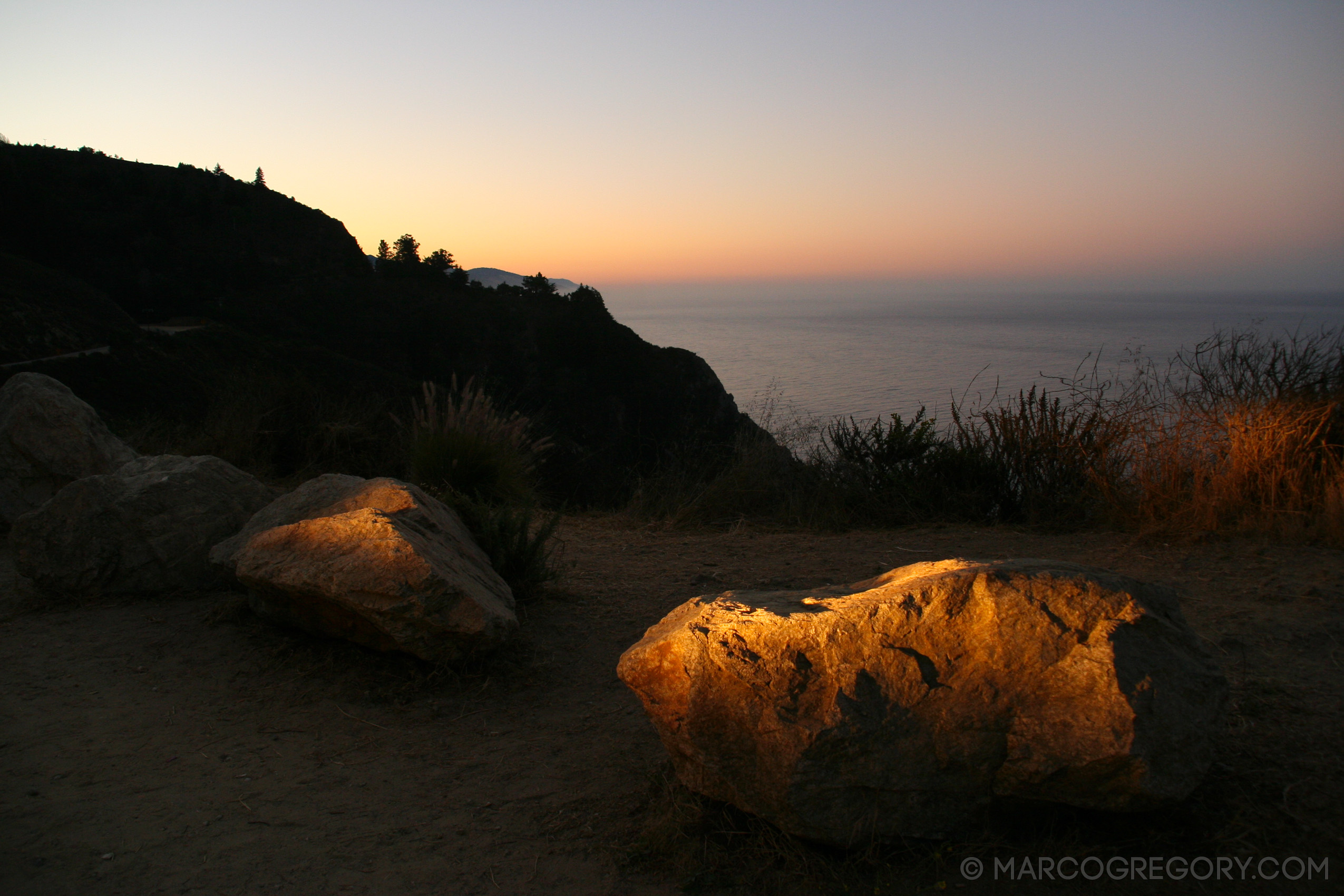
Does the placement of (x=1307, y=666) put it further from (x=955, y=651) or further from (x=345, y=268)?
(x=345, y=268)

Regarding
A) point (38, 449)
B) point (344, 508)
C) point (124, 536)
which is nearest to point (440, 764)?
Answer: point (344, 508)

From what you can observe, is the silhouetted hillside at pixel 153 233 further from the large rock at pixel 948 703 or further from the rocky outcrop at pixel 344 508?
the large rock at pixel 948 703

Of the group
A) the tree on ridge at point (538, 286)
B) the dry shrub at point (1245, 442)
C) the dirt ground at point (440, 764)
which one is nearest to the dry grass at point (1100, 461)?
the dry shrub at point (1245, 442)

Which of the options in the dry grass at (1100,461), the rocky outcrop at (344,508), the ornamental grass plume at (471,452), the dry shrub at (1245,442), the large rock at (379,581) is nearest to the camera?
the large rock at (379,581)

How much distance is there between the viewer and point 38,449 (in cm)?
554

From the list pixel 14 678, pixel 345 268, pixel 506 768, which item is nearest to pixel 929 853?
pixel 506 768

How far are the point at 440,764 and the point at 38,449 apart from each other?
15.7 ft

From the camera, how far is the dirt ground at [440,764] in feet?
6.97

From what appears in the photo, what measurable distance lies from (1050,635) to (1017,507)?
5080mm

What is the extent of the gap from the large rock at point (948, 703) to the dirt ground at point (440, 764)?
0.18 m

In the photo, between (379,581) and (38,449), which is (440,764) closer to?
(379,581)

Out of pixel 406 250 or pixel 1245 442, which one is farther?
pixel 406 250

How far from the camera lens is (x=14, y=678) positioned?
3402mm

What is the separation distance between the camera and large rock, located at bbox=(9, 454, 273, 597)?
4.25 metres
